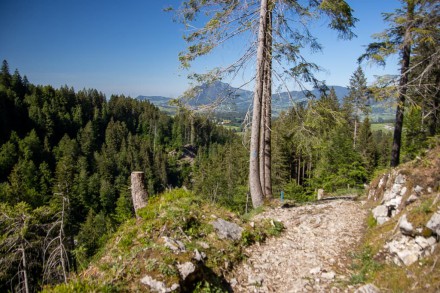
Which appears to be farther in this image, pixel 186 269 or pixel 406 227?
pixel 406 227

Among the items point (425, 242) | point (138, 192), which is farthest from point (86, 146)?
point (425, 242)

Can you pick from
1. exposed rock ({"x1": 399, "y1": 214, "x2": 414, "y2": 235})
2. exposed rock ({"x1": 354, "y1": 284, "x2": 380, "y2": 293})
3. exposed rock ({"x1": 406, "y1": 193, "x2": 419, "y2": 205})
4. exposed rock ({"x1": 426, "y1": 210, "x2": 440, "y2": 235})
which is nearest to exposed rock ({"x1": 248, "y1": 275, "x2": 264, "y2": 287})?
exposed rock ({"x1": 354, "y1": 284, "x2": 380, "y2": 293})

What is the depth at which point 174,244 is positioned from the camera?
201 inches

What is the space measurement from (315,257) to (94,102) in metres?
127

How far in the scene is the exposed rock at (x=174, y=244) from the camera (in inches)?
196

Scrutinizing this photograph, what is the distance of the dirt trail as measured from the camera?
517 cm

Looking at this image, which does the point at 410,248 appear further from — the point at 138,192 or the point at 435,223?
the point at 138,192

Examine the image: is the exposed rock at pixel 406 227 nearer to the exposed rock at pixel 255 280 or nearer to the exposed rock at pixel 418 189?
the exposed rock at pixel 418 189

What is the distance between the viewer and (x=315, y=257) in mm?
6051

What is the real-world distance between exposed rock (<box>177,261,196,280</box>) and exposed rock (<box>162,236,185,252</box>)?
15.6 inches

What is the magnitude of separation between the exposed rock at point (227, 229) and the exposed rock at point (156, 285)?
2.18 metres

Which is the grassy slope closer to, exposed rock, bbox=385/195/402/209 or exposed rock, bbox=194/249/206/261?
exposed rock, bbox=194/249/206/261

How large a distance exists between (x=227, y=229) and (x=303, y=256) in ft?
5.88

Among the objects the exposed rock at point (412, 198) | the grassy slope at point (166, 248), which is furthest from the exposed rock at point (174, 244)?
the exposed rock at point (412, 198)
